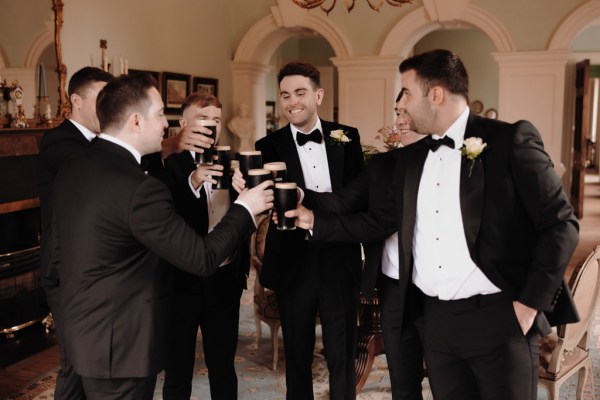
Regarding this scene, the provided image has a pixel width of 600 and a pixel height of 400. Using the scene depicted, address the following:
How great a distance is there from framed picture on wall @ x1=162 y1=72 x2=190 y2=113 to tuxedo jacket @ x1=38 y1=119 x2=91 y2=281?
4.79 metres

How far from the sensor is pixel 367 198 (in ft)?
9.37

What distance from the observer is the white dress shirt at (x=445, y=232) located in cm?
212

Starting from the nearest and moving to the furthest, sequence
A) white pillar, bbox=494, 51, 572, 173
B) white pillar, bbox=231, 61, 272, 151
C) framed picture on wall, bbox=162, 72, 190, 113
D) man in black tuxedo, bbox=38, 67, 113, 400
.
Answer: man in black tuxedo, bbox=38, 67, 113, 400, framed picture on wall, bbox=162, 72, 190, 113, white pillar, bbox=494, 51, 572, 173, white pillar, bbox=231, 61, 272, 151

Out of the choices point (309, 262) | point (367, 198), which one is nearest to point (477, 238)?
point (367, 198)

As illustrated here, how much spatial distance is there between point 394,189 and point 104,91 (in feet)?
3.95

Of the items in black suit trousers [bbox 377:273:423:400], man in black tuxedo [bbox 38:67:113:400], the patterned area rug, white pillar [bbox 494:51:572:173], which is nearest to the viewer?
black suit trousers [bbox 377:273:423:400]

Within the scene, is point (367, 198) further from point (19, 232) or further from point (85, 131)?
point (19, 232)

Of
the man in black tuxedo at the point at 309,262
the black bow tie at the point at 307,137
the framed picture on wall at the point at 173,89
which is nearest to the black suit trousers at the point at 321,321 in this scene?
the man in black tuxedo at the point at 309,262

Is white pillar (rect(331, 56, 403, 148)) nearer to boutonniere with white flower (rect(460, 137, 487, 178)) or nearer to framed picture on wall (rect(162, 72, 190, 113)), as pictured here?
framed picture on wall (rect(162, 72, 190, 113))

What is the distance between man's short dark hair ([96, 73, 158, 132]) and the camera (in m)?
2.05

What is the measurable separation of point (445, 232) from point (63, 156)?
A: 1.76 metres

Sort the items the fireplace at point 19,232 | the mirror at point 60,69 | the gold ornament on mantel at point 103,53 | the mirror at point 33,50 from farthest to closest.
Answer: the gold ornament on mantel at point 103,53
the mirror at point 60,69
the mirror at point 33,50
the fireplace at point 19,232

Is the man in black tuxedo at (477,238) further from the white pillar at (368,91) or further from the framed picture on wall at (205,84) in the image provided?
the white pillar at (368,91)

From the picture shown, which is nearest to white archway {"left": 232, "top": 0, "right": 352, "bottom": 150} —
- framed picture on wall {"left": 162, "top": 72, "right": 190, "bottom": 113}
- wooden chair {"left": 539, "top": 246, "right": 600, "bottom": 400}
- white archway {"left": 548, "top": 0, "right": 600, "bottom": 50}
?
framed picture on wall {"left": 162, "top": 72, "right": 190, "bottom": 113}
